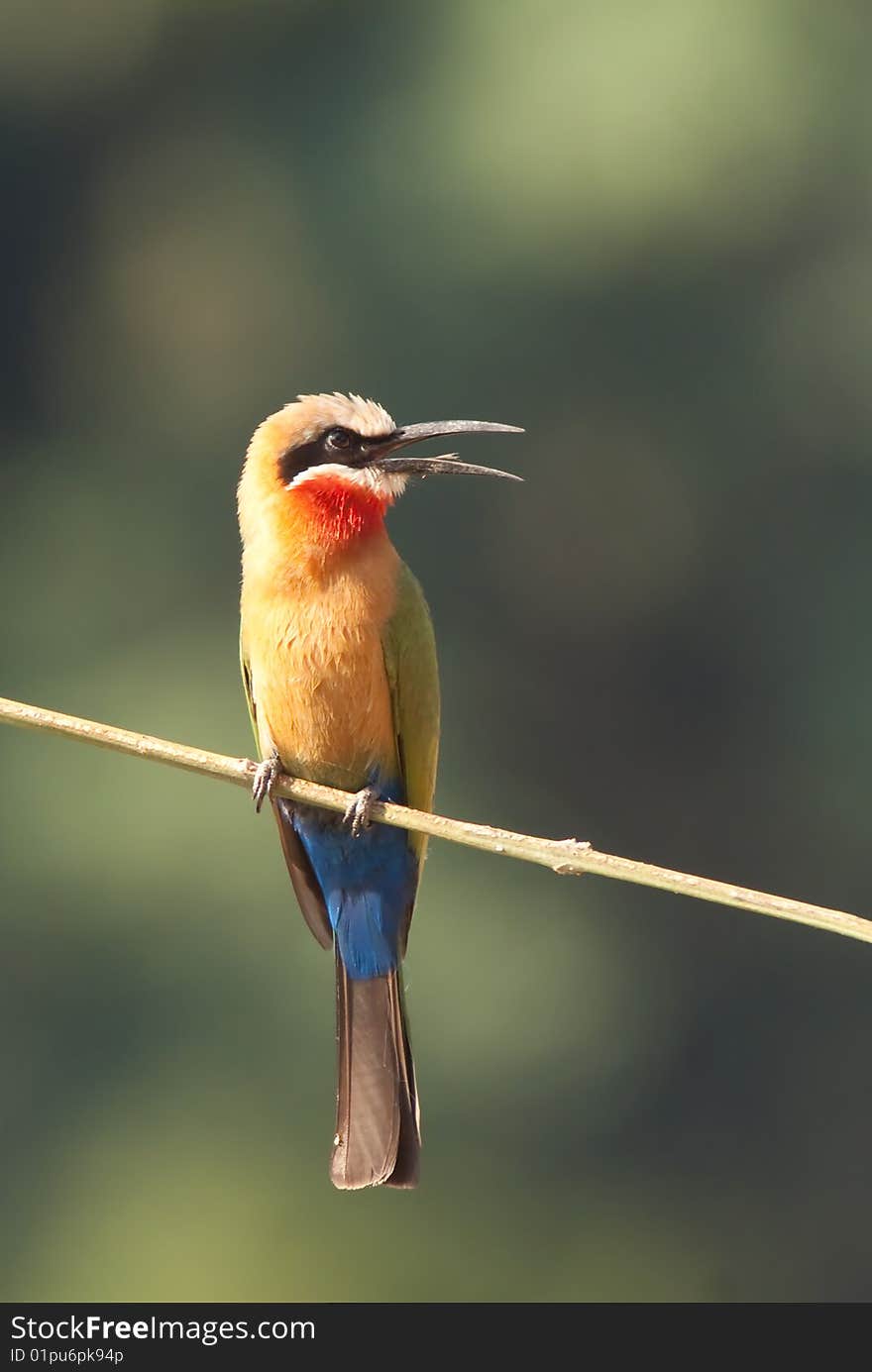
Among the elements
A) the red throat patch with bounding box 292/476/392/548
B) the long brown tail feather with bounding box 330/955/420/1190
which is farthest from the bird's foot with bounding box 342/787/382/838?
the red throat patch with bounding box 292/476/392/548

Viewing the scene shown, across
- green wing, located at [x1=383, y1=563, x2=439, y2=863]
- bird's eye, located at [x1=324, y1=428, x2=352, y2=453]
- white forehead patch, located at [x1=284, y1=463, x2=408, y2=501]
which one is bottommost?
green wing, located at [x1=383, y1=563, x2=439, y2=863]

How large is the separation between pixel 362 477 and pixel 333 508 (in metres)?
0.06

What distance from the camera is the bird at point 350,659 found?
2.59m

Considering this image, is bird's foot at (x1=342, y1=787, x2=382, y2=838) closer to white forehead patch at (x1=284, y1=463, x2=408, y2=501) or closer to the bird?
the bird

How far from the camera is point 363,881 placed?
2832 millimetres

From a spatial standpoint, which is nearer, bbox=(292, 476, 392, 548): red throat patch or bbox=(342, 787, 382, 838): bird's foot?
bbox=(342, 787, 382, 838): bird's foot

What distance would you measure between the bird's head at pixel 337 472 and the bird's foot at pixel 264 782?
0.98 feet

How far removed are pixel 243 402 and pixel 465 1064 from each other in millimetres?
4603

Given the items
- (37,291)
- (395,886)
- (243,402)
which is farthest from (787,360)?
(395,886)

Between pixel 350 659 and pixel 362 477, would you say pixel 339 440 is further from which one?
pixel 350 659

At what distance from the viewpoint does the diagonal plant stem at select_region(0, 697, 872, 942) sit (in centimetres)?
169

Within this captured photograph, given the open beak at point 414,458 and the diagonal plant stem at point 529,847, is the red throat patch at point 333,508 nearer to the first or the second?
the open beak at point 414,458

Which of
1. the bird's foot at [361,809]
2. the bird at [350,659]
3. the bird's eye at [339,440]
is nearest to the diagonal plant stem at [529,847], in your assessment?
the bird's foot at [361,809]

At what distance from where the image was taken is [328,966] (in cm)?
956
